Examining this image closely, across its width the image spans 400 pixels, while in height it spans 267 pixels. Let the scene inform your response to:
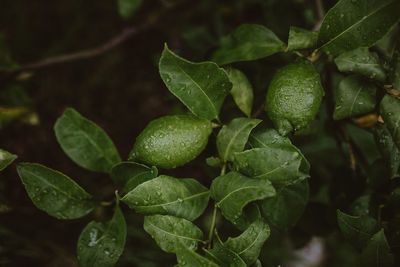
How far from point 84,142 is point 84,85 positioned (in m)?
1.08

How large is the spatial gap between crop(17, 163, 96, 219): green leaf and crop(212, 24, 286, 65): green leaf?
0.47 metres

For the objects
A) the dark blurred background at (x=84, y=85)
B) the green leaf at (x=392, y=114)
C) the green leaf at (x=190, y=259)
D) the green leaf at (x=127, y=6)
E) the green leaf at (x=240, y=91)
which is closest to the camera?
the green leaf at (x=190, y=259)

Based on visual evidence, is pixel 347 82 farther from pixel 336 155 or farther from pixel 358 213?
pixel 336 155

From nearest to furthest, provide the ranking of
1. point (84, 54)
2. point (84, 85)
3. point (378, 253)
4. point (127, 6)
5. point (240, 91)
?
point (378, 253) < point (240, 91) < point (127, 6) < point (84, 54) < point (84, 85)

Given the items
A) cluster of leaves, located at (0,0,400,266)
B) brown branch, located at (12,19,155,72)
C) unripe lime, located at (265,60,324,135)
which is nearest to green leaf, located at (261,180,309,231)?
cluster of leaves, located at (0,0,400,266)

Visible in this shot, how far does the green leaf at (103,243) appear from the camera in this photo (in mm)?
801

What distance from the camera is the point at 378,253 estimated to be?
28.4 inches

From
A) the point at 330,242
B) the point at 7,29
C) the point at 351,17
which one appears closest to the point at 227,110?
the point at 351,17

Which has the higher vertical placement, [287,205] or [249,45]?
[249,45]

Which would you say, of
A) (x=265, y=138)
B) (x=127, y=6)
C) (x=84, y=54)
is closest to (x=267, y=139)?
(x=265, y=138)

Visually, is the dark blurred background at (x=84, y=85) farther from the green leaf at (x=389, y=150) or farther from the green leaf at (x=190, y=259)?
the green leaf at (x=190, y=259)

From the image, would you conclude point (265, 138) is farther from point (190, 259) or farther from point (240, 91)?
point (190, 259)

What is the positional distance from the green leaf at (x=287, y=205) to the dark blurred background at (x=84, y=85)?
1.92 feet

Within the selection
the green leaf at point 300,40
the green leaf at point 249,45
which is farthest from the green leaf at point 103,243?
the green leaf at point 300,40
